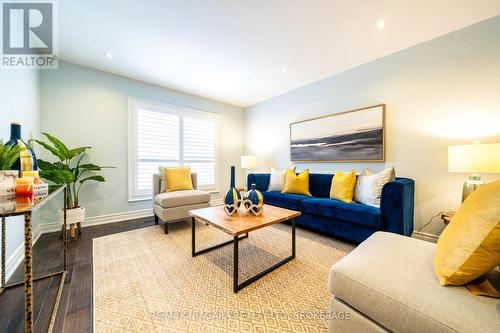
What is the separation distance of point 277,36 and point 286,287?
2545 mm

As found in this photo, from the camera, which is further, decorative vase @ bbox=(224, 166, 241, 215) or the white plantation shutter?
the white plantation shutter

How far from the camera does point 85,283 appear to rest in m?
1.52

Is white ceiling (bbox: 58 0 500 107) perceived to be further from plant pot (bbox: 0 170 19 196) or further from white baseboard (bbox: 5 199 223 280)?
white baseboard (bbox: 5 199 223 280)

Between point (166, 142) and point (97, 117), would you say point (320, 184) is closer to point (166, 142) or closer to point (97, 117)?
point (166, 142)

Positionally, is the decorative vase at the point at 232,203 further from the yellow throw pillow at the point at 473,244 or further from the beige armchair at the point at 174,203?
the yellow throw pillow at the point at 473,244

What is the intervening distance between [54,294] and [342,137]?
11.8 ft

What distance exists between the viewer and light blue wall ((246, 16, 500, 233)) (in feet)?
6.42

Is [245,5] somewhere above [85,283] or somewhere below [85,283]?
above

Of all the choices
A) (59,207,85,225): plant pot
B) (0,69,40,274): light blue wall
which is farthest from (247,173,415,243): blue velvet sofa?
(0,69,40,274): light blue wall

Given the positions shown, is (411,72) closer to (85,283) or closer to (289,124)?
(289,124)

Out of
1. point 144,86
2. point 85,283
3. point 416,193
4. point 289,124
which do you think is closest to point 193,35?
point 144,86

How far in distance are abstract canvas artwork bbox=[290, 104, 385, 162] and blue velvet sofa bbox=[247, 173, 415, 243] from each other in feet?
1.52
